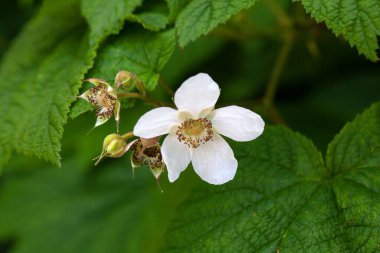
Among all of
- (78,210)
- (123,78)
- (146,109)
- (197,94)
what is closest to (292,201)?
(197,94)

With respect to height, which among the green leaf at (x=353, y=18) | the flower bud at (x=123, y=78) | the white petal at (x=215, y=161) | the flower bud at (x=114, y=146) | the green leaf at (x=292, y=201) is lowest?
the green leaf at (x=292, y=201)

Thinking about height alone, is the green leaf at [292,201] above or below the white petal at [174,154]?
below

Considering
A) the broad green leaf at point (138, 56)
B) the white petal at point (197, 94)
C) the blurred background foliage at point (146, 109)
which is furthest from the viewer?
the blurred background foliage at point (146, 109)

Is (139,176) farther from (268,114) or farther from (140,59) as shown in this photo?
(140,59)

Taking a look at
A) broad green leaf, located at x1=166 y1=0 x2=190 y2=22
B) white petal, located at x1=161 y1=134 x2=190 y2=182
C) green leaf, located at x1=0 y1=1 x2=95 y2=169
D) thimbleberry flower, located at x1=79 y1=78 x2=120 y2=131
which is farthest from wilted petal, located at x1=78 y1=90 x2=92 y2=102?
broad green leaf, located at x1=166 y1=0 x2=190 y2=22

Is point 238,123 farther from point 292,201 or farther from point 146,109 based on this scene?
point 146,109

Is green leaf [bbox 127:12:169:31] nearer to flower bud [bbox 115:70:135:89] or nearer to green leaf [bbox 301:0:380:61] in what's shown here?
flower bud [bbox 115:70:135:89]

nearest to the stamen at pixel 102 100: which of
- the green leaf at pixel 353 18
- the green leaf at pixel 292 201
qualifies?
the green leaf at pixel 292 201

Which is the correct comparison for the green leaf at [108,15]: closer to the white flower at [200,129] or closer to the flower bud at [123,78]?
the flower bud at [123,78]
